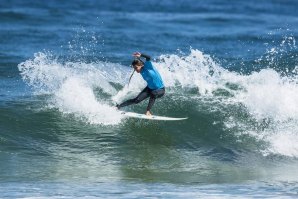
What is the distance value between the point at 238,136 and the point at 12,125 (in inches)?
207

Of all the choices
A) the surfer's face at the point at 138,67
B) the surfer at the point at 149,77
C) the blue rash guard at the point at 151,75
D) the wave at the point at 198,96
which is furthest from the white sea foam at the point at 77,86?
the surfer's face at the point at 138,67

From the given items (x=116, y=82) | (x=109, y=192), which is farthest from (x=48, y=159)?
(x=116, y=82)

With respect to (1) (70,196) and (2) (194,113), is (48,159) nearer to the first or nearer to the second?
(1) (70,196)

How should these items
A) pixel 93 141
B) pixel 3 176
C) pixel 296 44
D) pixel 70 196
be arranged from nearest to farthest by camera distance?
1. pixel 70 196
2. pixel 3 176
3. pixel 93 141
4. pixel 296 44

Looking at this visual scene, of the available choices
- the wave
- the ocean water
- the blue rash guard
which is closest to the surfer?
the blue rash guard

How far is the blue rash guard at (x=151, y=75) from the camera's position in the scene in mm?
16500

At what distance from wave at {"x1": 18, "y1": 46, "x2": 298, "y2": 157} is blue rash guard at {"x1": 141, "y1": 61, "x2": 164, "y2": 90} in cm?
167

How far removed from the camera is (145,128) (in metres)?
17.9

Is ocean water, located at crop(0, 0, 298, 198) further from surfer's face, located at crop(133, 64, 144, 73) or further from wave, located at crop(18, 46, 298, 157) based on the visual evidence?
surfer's face, located at crop(133, 64, 144, 73)

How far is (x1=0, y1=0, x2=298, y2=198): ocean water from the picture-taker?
1409cm

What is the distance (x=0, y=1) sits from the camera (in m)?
47.4

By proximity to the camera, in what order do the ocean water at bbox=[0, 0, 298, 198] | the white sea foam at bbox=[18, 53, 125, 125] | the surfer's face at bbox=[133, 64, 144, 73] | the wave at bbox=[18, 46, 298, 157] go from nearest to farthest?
1. the ocean water at bbox=[0, 0, 298, 198]
2. the surfer's face at bbox=[133, 64, 144, 73]
3. the wave at bbox=[18, 46, 298, 157]
4. the white sea foam at bbox=[18, 53, 125, 125]

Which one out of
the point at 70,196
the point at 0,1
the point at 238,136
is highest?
the point at 0,1

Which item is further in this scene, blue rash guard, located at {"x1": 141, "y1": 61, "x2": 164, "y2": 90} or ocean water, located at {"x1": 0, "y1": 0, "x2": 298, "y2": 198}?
blue rash guard, located at {"x1": 141, "y1": 61, "x2": 164, "y2": 90}
